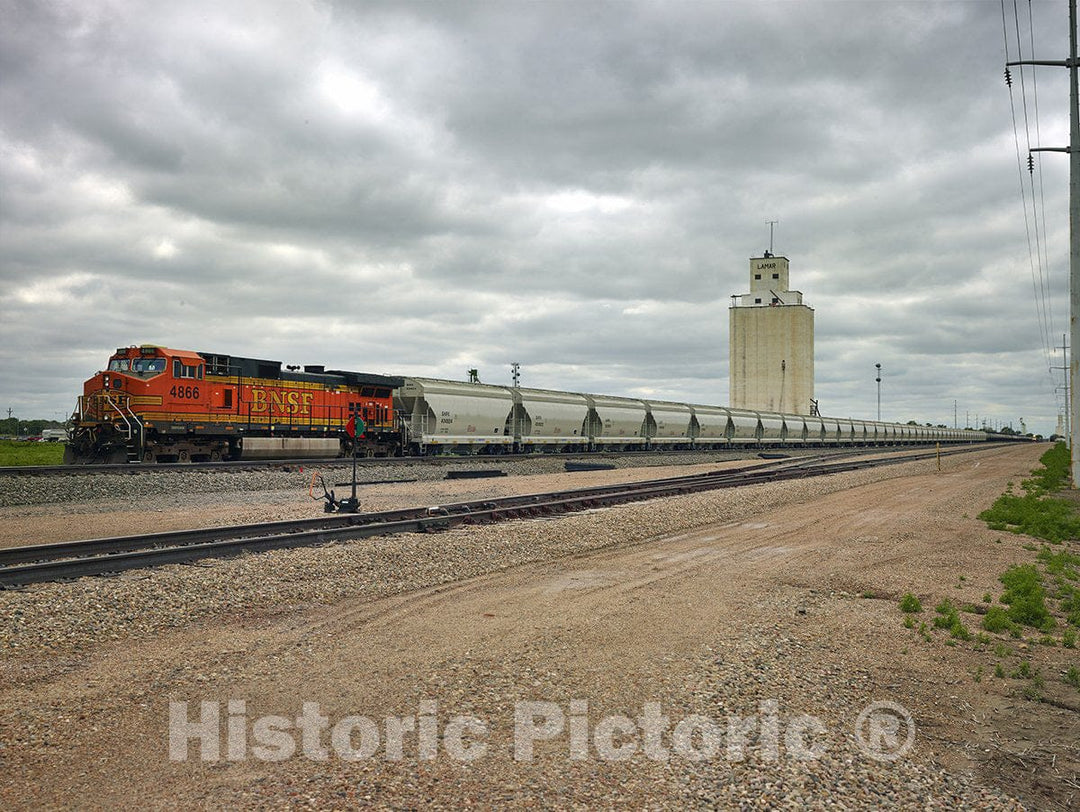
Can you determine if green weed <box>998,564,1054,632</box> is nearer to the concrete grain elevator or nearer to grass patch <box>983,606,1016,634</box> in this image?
grass patch <box>983,606,1016,634</box>

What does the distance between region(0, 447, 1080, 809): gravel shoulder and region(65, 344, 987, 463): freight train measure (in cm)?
788

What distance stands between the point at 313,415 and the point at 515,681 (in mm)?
26503

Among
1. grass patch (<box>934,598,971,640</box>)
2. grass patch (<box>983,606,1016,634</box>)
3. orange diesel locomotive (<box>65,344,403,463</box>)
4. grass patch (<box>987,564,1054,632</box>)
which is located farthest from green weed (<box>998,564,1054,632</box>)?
orange diesel locomotive (<box>65,344,403,463</box>)

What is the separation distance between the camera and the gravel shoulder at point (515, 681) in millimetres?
4602

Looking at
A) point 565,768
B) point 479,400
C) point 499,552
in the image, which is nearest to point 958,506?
point 499,552

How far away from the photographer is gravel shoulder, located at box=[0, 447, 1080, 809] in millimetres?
4602

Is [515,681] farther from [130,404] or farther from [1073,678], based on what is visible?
[130,404]

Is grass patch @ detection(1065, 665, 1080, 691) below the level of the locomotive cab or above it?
below

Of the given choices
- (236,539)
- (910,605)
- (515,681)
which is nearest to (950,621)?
(910,605)

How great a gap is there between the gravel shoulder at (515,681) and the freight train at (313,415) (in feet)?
25.9

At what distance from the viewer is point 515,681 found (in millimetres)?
6289

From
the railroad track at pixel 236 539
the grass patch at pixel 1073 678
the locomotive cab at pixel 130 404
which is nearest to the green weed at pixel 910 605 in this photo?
the grass patch at pixel 1073 678

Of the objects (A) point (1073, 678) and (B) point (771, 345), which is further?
(B) point (771, 345)

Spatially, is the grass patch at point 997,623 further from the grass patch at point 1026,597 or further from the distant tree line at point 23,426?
the distant tree line at point 23,426
